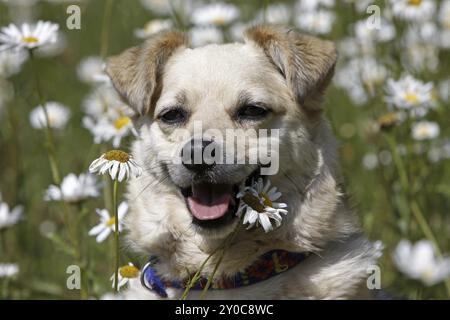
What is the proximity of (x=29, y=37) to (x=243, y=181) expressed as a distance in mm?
1245

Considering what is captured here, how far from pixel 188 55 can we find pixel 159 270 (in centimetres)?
104

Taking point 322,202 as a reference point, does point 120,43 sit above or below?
above

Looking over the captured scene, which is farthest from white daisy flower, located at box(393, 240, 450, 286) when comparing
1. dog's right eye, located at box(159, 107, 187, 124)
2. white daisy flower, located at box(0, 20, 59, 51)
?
white daisy flower, located at box(0, 20, 59, 51)

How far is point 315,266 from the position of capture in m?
3.55

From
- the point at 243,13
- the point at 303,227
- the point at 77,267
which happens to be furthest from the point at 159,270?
the point at 243,13

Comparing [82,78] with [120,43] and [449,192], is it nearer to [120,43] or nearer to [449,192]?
[120,43]

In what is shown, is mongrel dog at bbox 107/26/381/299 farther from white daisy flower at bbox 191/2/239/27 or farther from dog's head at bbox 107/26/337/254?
white daisy flower at bbox 191/2/239/27

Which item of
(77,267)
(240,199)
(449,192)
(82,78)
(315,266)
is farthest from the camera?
(82,78)

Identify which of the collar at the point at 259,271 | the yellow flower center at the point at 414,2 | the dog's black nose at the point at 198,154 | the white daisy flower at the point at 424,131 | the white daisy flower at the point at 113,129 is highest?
the yellow flower center at the point at 414,2

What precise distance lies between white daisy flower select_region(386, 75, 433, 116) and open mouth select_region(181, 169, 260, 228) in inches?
49.9

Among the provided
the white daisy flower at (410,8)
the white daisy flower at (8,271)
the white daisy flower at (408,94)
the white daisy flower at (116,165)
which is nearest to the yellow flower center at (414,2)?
the white daisy flower at (410,8)

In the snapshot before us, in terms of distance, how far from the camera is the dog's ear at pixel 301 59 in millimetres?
3666

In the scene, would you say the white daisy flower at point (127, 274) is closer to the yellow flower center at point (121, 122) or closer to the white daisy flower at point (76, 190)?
the white daisy flower at point (76, 190)

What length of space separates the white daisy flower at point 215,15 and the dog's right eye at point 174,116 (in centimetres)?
182
